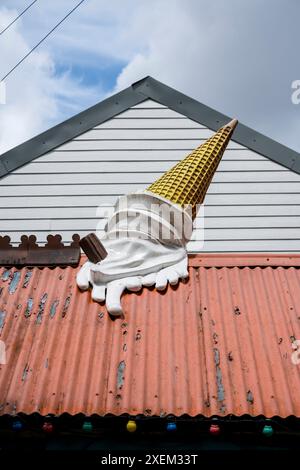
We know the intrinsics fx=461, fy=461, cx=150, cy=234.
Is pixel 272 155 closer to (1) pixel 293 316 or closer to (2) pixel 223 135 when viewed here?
(2) pixel 223 135

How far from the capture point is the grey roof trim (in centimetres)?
730

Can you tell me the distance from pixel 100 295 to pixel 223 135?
2.75 meters

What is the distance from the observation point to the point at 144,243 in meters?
4.08

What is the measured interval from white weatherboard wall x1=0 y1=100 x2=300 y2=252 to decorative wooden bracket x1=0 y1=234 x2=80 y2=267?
8.31ft

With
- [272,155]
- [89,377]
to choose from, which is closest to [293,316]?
[89,377]

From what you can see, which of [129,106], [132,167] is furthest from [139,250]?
[129,106]

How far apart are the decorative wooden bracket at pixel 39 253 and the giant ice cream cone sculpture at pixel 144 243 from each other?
1.00 feet

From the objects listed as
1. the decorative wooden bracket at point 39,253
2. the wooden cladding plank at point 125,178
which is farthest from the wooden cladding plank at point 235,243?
the decorative wooden bracket at point 39,253

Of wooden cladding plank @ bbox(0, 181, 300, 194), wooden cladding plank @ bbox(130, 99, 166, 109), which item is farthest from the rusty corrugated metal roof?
wooden cladding plank @ bbox(130, 99, 166, 109)

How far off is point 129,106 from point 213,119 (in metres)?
1.42

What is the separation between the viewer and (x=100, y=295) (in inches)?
147

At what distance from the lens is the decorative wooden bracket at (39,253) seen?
4258 millimetres

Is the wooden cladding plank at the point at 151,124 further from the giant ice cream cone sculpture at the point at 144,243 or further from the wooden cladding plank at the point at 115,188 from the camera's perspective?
the giant ice cream cone sculpture at the point at 144,243

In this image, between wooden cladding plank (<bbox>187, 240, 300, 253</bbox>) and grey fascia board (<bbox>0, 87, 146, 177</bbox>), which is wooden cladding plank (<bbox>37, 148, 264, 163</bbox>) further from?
wooden cladding plank (<bbox>187, 240, 300, 253</bbox>)
